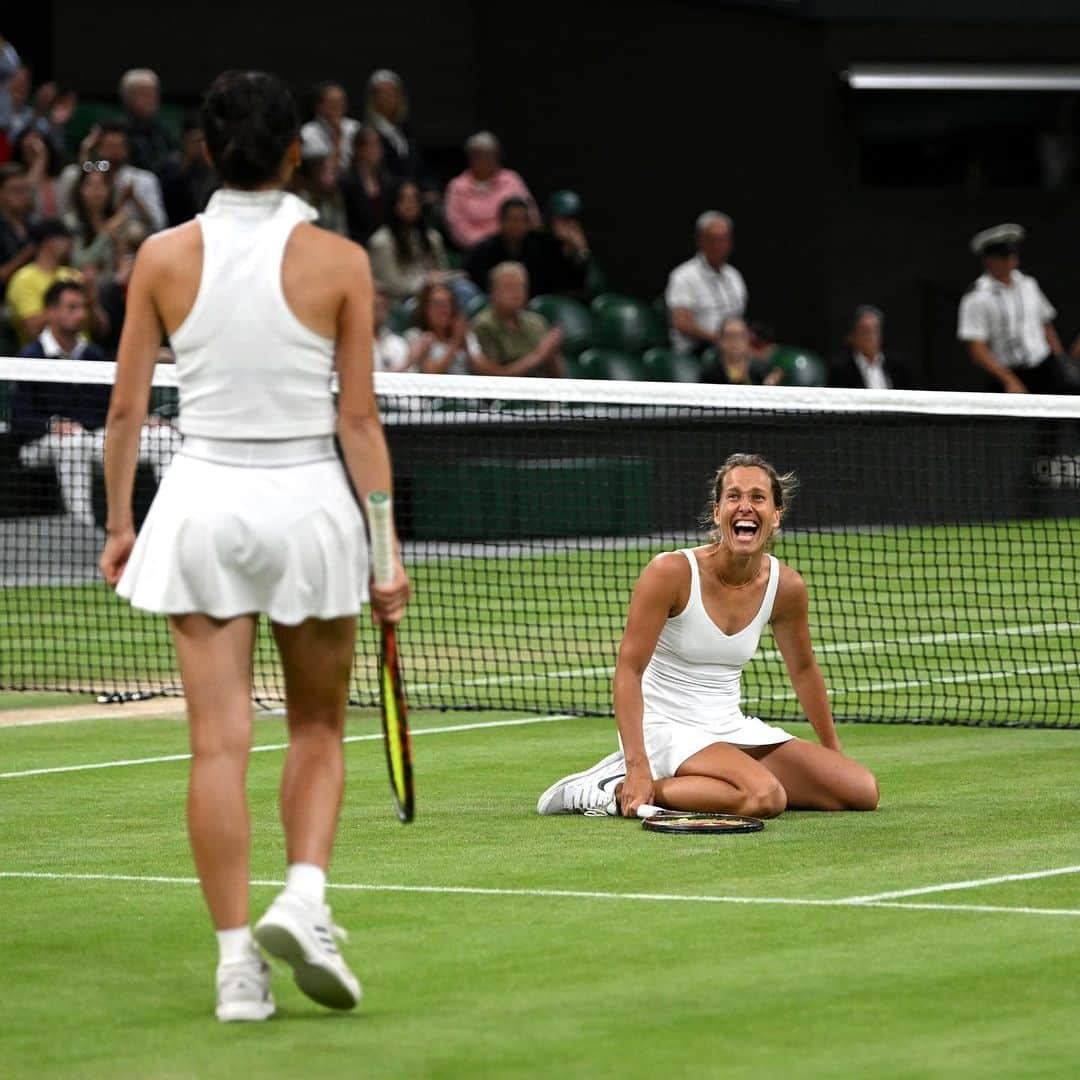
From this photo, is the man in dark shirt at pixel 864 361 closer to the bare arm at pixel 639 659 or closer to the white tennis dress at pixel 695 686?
the white tennis dress at pixel 695 686

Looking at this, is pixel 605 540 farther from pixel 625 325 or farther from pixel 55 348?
pixel 625 325

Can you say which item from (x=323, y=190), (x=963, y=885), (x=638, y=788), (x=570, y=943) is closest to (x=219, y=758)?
(x=570, y=943)

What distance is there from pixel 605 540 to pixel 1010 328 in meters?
5.06

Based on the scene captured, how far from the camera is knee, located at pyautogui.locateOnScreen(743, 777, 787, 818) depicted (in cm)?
860

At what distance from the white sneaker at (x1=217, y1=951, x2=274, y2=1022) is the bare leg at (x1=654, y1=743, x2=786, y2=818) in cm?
308

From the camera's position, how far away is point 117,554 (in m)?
5.81

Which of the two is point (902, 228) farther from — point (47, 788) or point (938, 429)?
point (47, 788)

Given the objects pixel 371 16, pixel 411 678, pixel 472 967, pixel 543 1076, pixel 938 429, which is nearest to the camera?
pixel 543 1076

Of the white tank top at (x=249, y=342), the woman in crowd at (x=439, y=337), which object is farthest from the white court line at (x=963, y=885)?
the woman in crowd at (x=439, y=337)

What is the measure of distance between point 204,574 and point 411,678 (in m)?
7.73

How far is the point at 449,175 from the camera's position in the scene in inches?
1044

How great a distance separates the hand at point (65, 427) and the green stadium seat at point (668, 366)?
6006 mm

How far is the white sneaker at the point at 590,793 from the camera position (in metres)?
8.78

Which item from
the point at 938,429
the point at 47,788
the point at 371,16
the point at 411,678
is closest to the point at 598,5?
the point at 371,16
